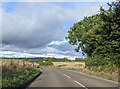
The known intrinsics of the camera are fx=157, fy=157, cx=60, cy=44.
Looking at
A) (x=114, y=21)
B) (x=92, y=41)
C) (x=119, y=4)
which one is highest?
(x=119, y=4)

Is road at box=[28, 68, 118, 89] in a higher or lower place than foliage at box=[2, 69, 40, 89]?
lower

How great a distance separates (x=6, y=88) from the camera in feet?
30.2

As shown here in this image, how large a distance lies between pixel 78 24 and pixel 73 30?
75.7 inches

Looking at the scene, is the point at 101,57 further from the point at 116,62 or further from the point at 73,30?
the point at 73,30

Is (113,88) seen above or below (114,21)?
below

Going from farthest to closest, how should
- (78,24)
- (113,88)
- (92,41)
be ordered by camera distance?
(78,24) → (92,41) → (113,88)

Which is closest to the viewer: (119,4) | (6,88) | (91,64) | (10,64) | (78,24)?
(6,88)

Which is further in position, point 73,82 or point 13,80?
point 73,82

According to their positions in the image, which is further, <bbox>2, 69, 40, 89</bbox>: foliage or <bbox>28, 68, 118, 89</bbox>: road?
<bbox>28, 68, 118, 89</bbox>: road

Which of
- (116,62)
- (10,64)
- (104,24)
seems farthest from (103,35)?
(10,64)

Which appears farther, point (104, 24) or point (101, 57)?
point (101, 57)

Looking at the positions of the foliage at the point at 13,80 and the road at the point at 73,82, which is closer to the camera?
the foliage at the point at 13,80

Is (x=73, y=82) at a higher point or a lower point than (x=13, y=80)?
lower

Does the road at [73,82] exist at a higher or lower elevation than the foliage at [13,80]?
lower
